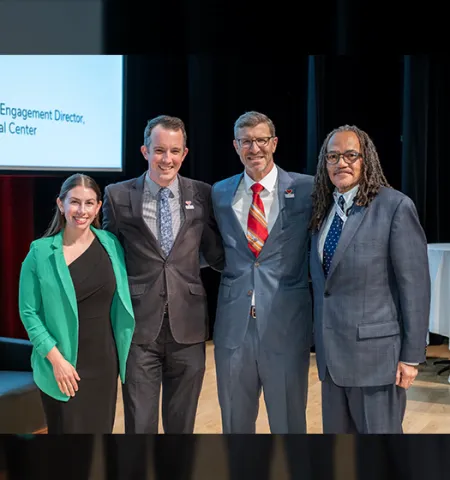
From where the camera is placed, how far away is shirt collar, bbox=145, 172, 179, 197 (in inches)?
98.8

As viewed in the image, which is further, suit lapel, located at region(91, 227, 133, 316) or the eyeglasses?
the eyeglasses

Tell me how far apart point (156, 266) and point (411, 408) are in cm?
239

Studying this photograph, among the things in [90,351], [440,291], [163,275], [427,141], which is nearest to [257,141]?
[163,275]

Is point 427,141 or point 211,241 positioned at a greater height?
point 427,141

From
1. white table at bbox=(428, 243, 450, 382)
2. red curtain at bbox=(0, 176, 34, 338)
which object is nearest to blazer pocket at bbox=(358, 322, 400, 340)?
white table at bbox=(428, 243, 450, 382)

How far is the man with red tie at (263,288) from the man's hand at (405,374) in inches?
15.7

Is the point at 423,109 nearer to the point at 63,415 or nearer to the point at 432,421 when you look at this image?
the point at 432,421

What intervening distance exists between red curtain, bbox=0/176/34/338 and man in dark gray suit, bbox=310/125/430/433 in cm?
331

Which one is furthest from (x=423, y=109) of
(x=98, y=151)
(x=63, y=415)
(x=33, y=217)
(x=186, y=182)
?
(x=63, y=415)

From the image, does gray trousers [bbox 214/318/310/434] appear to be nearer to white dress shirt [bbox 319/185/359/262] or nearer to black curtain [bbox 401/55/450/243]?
white dress shirt [bbox 319/185/359/262]

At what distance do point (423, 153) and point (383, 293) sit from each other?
4.26 metres

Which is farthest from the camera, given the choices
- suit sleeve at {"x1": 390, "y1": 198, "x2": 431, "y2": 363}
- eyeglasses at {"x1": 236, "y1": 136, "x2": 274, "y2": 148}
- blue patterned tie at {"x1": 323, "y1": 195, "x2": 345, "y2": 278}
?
eyeglasses at {"x1": 236, "y1": 136, "x2": 274, "y2": 148}

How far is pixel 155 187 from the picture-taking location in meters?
2.51

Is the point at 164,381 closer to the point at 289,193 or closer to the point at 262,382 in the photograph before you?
the point at 262,382
